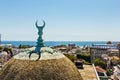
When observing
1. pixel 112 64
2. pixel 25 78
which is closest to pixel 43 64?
pixel 25 78

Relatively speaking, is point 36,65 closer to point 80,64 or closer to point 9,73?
point 9,73

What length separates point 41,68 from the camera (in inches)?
350

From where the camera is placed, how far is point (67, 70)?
9297 mm

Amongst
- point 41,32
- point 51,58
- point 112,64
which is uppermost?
point 41,32

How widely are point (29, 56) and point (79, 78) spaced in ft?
6.39

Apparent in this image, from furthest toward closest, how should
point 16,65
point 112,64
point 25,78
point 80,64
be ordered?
point 112,64, point 80,64, point 16,65, point 25,78

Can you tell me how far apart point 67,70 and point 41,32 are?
1712 millimetres

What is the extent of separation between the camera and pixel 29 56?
9375mm

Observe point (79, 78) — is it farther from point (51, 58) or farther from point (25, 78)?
point (25, 78)

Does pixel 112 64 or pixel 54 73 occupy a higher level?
pixel 54 73

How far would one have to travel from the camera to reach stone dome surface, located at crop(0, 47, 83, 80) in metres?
8.69

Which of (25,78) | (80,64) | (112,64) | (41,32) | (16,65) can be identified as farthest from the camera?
(112,64)

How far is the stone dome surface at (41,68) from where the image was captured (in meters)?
8.69

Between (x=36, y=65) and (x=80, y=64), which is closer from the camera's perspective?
(x=36, y=65)
